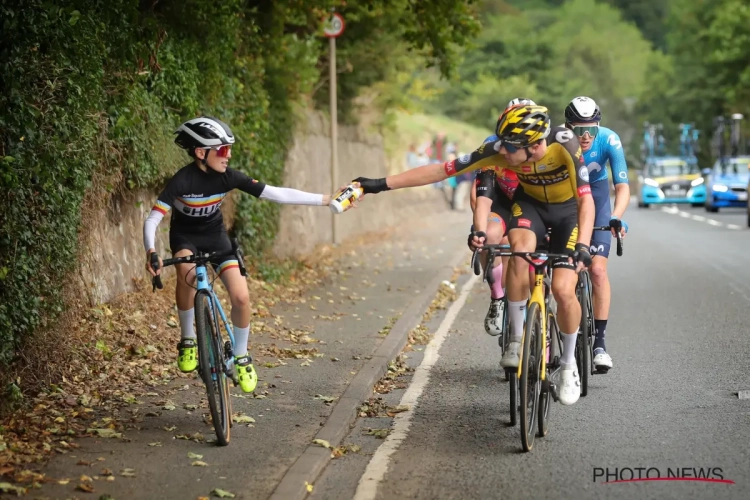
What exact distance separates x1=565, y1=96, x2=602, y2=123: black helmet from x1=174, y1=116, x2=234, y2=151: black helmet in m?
2.74

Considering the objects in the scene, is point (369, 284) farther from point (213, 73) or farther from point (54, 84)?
point (54, 84)

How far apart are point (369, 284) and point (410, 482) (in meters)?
10.1

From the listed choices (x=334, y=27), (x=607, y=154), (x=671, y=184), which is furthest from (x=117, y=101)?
(x=671, y=184)

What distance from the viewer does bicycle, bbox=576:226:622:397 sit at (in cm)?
890

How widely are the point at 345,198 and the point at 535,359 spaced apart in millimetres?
1516

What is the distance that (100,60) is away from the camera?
31.8 ft

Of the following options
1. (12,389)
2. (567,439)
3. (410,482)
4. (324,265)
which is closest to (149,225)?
(12,389)

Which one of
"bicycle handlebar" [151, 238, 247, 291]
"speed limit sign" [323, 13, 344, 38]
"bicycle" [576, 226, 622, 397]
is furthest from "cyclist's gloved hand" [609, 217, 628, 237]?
"speed limit sign" [323, 13, 344, 38]

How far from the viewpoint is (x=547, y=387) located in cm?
733

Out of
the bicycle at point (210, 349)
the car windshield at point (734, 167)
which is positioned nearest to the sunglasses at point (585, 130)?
the bicycle at point (210, 349)

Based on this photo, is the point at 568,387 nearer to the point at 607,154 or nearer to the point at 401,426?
the point at 401,426

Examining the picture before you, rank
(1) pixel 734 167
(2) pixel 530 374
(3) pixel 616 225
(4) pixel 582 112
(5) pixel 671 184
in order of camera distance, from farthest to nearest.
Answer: (5) pixel 671 184 → (1) pixel 734 167 → (4) pixel 582 112 → (3) pixel 616 225 → (2) pixel 530 374

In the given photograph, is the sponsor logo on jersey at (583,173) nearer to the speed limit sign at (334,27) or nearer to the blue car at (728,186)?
the speed limit sign at (334,27)

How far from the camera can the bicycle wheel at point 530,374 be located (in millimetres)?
6996
